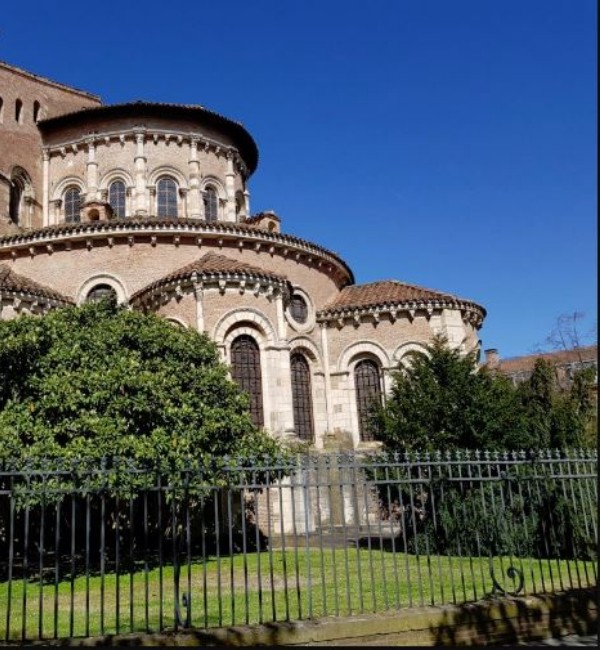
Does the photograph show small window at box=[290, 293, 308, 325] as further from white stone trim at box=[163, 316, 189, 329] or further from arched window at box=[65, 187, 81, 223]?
arched window at box=[65, 187, 81, 223]

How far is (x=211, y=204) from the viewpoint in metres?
29.7

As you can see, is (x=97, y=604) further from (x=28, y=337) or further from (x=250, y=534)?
(x=250, y=534)

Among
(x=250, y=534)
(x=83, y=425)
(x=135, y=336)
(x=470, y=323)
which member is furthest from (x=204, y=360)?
(x=470, y=323)

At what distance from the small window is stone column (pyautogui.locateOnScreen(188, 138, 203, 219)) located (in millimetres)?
6226

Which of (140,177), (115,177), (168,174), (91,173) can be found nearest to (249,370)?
(140,177)

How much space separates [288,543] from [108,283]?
443 inches

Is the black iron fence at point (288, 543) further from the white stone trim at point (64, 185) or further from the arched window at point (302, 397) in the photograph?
the white stone trim at point (64, 185)

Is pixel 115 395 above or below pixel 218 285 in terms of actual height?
below

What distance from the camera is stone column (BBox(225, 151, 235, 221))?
29.9 metres

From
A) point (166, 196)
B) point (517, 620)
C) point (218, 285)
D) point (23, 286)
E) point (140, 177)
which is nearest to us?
point (517, 620)

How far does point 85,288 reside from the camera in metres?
23.8

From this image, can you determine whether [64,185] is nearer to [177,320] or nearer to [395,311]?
[177,320]

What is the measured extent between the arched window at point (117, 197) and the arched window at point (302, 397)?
1027cm

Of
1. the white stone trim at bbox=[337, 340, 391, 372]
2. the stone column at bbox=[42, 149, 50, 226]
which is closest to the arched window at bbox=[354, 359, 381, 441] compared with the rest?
the white stone trim at bbox=[337, 340, 391, 372]
